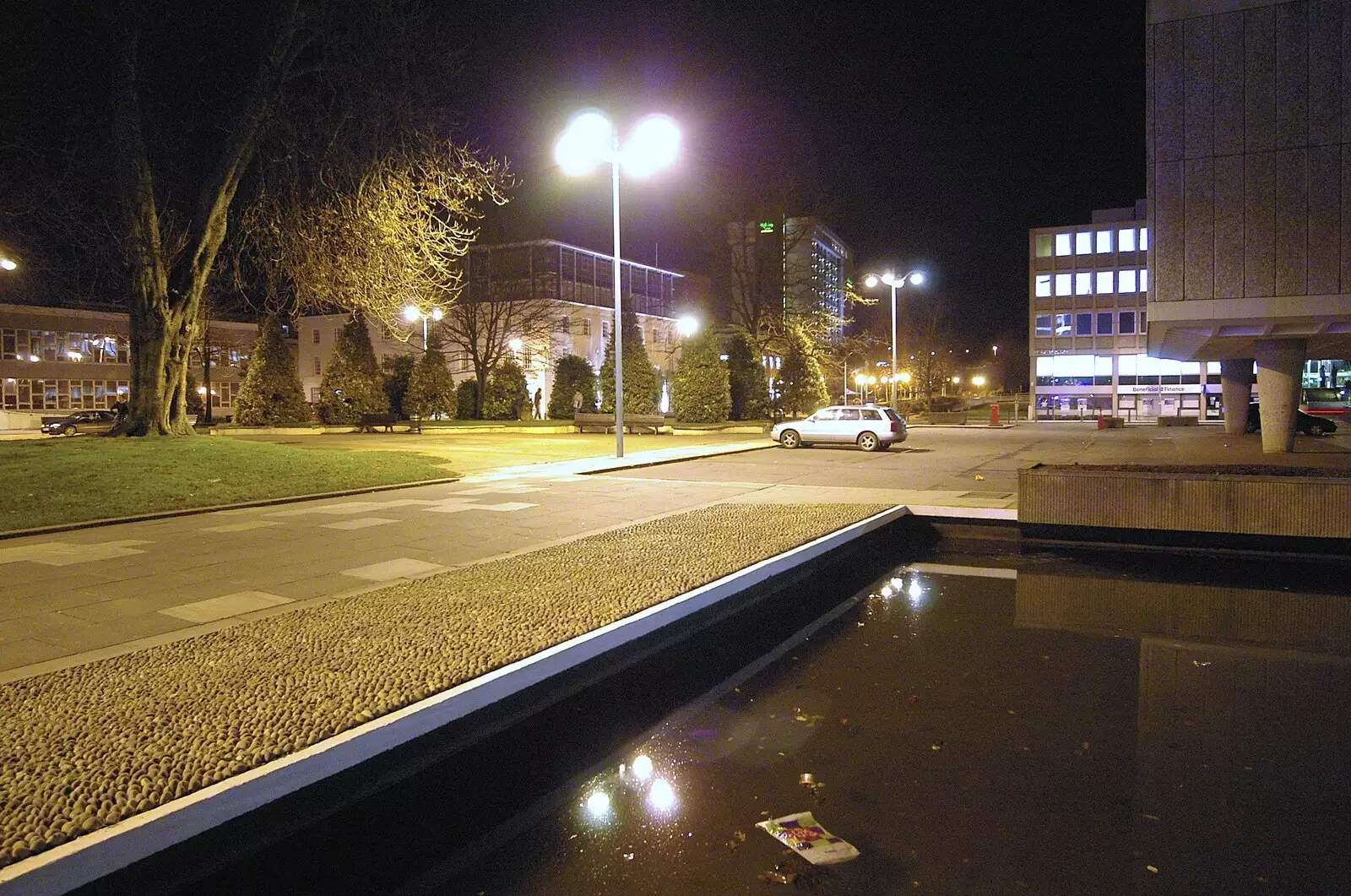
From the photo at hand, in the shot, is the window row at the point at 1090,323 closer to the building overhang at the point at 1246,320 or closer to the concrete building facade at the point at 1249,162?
the building overhang at the point at 1246,320

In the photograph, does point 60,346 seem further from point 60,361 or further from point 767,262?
point 767,262

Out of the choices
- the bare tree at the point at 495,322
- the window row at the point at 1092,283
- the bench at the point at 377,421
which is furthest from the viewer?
the window row at the point at 1092,283

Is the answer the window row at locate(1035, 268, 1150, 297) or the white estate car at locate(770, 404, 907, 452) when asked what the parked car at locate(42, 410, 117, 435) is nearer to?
the white estate car at locate(770, 404, 907, 452)

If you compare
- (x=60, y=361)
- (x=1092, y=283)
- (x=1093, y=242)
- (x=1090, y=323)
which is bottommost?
(x=60, y=361)

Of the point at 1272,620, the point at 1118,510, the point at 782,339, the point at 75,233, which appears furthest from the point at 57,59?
the point at 782,339

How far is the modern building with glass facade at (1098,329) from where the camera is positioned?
68.1m

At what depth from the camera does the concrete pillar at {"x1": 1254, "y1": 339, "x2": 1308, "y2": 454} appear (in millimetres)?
20750

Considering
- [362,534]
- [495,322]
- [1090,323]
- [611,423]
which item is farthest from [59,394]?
[1090,323]

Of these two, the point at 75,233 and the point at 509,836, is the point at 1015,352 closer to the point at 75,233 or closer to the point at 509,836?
the point at 75,233

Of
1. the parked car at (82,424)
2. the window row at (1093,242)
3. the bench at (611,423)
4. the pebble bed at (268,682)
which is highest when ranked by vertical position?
the window row at (1093,242)

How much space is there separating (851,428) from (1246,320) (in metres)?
13.5

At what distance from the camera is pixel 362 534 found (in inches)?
448

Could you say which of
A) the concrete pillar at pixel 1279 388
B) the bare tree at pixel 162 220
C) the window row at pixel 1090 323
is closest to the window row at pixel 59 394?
the bare tree at pixel 162 220

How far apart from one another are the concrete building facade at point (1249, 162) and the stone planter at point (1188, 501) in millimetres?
5413
